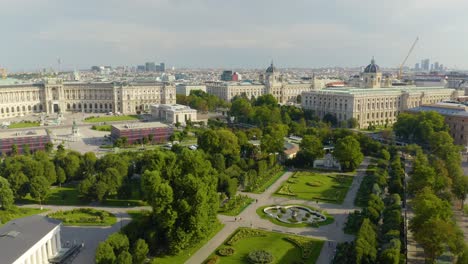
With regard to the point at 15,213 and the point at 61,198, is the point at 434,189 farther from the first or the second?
the point at 15,213

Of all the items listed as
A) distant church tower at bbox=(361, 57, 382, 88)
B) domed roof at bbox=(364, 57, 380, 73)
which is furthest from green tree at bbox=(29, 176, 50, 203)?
domed roof at bbox=(364, 57, 380, 73)

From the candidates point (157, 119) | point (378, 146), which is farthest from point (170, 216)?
point (157, 119)

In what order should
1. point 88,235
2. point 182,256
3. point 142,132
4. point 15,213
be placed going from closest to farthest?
point 182,256
point 88,235
point 15,213
point 142,132

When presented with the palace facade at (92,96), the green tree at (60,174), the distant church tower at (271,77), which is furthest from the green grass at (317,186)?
the distant church tower at (271,77)

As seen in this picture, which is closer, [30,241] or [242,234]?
[30,241]

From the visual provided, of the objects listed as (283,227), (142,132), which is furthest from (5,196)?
(142,132)

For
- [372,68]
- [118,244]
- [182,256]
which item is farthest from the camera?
[372,68]
